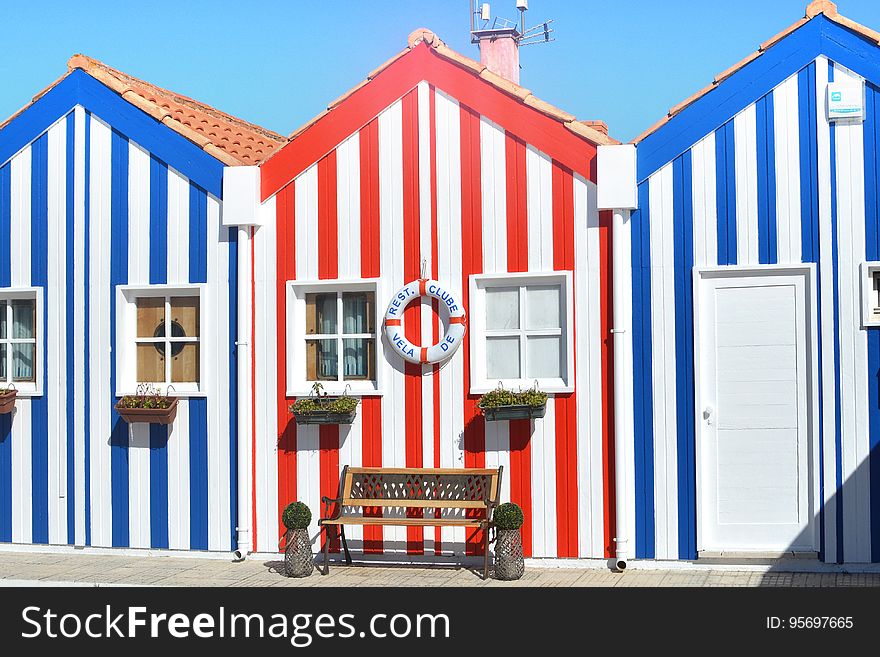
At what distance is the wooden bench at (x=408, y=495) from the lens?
34.6ft

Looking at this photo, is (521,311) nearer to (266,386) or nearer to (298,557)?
(266,386)

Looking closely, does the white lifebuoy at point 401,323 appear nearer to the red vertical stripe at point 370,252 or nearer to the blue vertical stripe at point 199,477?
the red vertical stripe at point 370,252

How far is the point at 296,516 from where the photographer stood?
10664mm

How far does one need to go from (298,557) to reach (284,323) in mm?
2040

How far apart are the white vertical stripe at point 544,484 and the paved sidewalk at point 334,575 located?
0.77 ft

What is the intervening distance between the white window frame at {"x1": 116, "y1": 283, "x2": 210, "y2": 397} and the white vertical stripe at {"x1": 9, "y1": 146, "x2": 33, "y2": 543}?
3.25 ft

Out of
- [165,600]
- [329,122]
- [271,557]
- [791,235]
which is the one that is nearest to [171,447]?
[271,557]

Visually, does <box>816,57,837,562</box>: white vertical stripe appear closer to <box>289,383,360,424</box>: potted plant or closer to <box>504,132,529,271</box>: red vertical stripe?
<box>504,132,529,271</box>: red vertical stripe

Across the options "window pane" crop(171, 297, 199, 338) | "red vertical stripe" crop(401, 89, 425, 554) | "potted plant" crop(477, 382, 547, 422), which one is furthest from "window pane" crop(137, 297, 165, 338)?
"potted plant" crop(477, 382, 547, 422)

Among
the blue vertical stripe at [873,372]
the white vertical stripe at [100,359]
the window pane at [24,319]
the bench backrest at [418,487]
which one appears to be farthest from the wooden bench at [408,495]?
the window pane at [24,319]

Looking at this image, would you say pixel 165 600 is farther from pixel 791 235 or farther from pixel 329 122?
pixel 791 235

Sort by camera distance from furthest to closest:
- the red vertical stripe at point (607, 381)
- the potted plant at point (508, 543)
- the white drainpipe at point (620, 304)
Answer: the red vertical stripe at point (607, 381) → the white drainpipe at point (620, 304) → the potted plant at point (508, 543)

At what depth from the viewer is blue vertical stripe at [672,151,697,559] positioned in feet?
33.9

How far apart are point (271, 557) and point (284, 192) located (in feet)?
10.3
